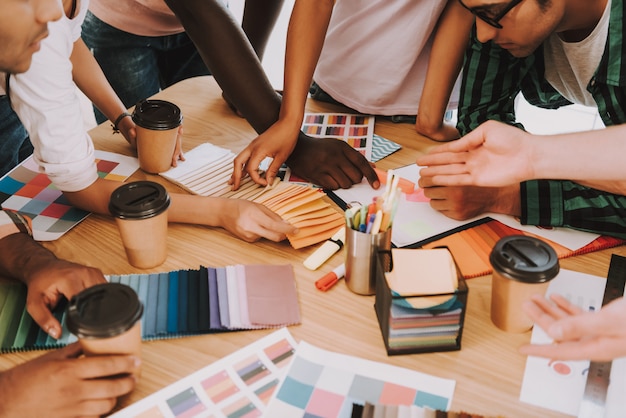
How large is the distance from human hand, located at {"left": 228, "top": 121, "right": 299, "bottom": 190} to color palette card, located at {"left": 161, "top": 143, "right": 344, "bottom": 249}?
0.02 metres

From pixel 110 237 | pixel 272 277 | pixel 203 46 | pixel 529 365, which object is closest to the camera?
pixel 529 365

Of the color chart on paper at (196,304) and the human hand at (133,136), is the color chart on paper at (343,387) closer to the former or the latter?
the color chart on paper at (196,304)

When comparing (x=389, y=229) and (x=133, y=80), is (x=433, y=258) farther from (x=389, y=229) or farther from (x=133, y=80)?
(x=133, y=80)

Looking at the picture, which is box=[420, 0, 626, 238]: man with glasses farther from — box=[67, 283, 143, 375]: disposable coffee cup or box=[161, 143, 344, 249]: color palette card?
box=[67, 283, 143, 375]: disposable coffee cup

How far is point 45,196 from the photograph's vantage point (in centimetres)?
125

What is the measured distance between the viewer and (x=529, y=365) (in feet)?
2.93

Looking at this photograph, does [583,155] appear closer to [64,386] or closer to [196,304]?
[196,304]

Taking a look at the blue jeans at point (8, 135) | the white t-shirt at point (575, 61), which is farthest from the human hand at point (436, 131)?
the blue jeans at point (8, 135)

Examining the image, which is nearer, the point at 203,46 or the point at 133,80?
the point at 203,46

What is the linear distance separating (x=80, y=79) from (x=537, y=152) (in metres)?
1.10

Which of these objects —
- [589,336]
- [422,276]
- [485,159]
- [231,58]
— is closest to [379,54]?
[231,58]

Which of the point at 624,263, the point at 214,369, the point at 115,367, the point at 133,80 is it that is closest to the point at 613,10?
the point at 624,263

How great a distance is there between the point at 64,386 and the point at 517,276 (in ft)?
2.20

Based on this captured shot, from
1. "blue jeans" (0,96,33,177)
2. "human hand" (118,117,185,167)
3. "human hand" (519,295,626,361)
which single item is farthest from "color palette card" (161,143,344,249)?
"blue jeans" (0,96,33,177)
